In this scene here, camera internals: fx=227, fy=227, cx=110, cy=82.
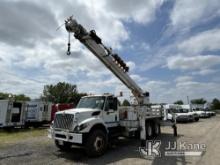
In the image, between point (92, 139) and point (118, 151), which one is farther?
point (118, 151)

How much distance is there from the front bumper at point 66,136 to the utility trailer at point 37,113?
45.7ft

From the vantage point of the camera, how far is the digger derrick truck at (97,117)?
348 inches

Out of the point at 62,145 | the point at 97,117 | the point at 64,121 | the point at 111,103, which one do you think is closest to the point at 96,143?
the point at 97,117

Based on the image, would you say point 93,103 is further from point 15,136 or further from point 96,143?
point 15,136

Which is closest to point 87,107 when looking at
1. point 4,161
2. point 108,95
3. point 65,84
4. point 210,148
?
point 108,95

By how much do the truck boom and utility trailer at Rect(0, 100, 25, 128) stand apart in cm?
1246

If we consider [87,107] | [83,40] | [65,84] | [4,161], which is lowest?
[4,161]

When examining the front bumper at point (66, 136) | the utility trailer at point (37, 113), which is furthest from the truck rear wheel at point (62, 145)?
the utility trailer at point (37, 113)

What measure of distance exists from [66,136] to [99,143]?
137cm

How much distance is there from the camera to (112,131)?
35.2 feet

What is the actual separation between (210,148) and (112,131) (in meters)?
4.45

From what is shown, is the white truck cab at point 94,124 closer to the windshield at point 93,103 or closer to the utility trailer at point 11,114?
the windshield at point 93,103

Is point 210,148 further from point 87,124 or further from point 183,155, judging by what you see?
point 87,124

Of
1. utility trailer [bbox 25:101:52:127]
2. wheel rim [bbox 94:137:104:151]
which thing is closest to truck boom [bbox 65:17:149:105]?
wheel rim [bbox 94:137:104:151]
